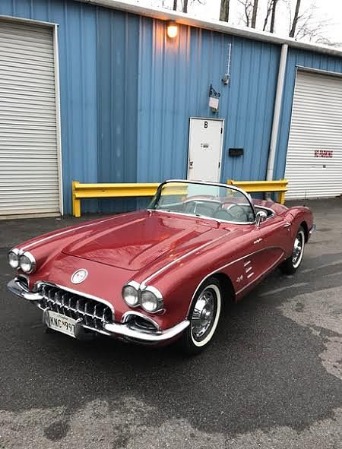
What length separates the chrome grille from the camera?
2.66 meters

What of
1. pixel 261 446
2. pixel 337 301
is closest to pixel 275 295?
pixel 337 301

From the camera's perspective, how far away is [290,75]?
33.6 feet

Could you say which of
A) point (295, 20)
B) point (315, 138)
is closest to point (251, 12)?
point (295, 20)

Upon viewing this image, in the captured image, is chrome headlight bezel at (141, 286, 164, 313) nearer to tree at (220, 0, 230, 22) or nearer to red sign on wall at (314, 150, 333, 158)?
red sign on wall at (314, 150, 333, 158)

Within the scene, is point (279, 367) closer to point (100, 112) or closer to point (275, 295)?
point (275, 295)

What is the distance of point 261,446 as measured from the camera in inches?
86.7

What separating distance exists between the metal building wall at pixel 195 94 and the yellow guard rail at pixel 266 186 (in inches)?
16.6

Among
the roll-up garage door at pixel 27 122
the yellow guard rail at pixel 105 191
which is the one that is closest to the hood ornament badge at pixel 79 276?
the yellow guard rail at pixel 105 191

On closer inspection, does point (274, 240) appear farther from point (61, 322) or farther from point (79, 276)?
point (61, 322)

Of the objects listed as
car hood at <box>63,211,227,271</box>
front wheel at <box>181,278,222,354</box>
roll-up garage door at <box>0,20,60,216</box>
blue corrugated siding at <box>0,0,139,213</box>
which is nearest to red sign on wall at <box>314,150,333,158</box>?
blue corrugated siding at <box>0,0,139,213</box>

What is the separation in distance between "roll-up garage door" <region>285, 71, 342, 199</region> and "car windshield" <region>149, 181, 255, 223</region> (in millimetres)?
7536

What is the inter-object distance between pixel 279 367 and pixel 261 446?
2.85 feet

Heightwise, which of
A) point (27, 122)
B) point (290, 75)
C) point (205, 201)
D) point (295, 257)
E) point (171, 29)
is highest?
point (171, 29)

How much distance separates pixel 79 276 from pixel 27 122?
5.91 meters
